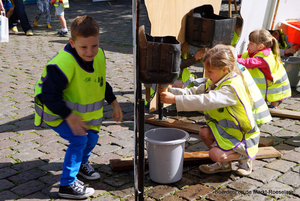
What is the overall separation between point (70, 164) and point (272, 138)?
100 inches

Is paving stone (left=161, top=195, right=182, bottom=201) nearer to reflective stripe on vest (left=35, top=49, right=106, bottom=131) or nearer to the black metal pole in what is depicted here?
the black metal pole


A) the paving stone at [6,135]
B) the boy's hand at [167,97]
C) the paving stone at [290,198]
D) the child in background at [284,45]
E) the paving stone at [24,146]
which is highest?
the boy's hand at [167,97]

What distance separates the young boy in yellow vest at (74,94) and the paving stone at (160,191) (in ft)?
1.67

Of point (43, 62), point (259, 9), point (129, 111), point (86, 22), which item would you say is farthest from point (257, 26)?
point (43, 62)

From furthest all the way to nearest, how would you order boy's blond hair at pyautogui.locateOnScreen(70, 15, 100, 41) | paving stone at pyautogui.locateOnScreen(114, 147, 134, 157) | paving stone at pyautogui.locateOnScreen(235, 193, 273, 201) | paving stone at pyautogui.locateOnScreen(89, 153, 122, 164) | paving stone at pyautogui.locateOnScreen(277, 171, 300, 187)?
paving stone at pyautogui.locateOnScreen(114, 147, 134, 157), paving stone at pyautogui.locateOnScreen(89, 153, 122, 164), paving stone at pyautogui.locateOnScreen(277, 171, 300, 187), paving stone at pyautogui.locateOnScreen(235, 193, 273, 201), boy's blond hair at pyautogui.locateOnScreen(70, 15, 100, 41)

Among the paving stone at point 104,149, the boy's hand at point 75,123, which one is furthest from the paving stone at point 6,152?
the boy's hand at point 75,123

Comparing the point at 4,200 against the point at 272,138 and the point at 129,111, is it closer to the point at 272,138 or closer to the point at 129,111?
the point at 129,111

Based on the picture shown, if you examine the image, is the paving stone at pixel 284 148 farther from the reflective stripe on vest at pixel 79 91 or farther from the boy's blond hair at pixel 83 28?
the boy's blond hair at pixel 83 28

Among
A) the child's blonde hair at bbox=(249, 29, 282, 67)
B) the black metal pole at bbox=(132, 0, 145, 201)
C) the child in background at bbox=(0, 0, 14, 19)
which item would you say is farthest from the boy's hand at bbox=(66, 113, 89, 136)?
the child in background at bbox=(0, 0, 14, 19)

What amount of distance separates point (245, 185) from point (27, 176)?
2030mm

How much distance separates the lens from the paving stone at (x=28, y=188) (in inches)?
115

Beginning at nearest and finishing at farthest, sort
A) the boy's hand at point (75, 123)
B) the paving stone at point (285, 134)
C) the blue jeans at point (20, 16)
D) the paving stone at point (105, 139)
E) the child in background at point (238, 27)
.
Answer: the boy's hand at point (75, 123)
the paving stone at point (105, 139)
the paving stone at point (285, 134)
the child in background at point (238, 27)
the blue jeans at point (20, 16)

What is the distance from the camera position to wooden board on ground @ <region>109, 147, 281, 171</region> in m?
3.27

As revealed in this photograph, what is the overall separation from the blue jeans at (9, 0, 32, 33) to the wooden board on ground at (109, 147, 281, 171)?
796cm
